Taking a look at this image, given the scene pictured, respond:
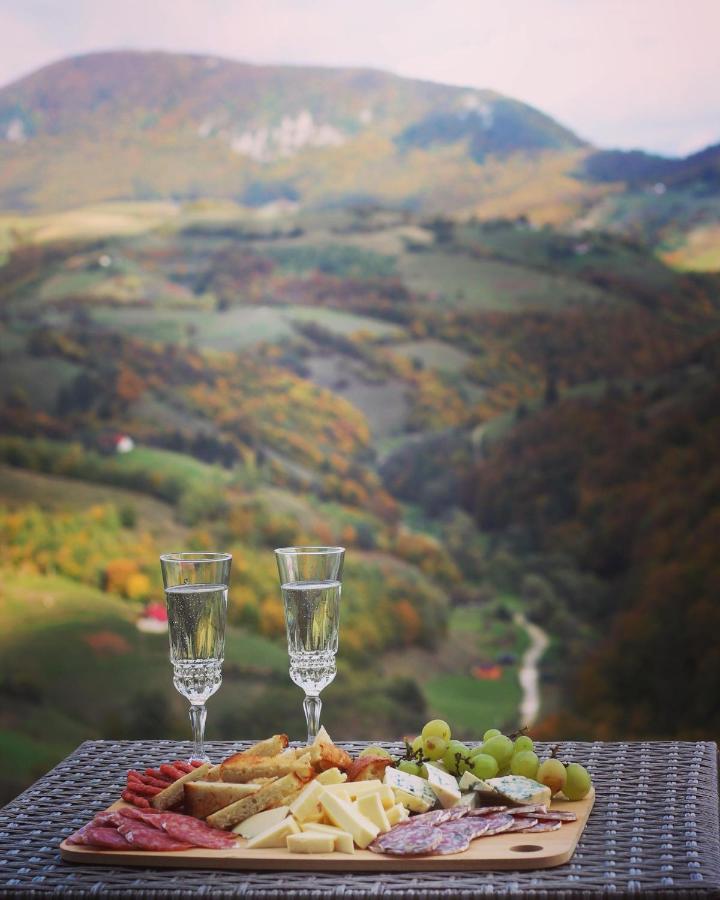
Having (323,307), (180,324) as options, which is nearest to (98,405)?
(180,324)

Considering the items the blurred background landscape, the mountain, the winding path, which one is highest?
the mountain

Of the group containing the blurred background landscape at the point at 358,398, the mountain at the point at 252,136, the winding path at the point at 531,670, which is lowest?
the winding path at the point at 531,670

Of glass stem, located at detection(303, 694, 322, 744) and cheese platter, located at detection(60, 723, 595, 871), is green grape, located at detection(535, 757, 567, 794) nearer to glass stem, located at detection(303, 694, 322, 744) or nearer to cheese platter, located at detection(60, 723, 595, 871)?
cheese platter, located at detection(60, 723, 595, 871)

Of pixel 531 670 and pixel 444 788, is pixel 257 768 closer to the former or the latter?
pixel 444 788

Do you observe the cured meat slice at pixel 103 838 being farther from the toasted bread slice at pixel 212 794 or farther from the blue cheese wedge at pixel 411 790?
the blue cheese wedge at pixel 411 790

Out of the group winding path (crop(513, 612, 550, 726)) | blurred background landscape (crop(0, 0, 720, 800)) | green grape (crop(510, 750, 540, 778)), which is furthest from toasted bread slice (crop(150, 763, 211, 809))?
winding path (crop(513, 612, 550, 726))

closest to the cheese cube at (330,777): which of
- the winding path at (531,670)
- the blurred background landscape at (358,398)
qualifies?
the blurred background landscape at (358,398)
